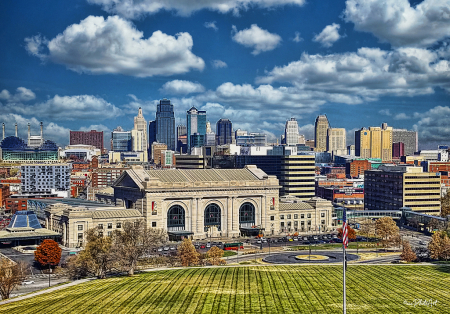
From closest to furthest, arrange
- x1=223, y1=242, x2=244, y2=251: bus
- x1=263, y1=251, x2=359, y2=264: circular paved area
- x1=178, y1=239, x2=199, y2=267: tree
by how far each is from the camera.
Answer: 1. x1=178, y1=239, x2=199, y2=267: tree
2. x1=263, y1=251, x2=359, y2=264: circular paved area
3. x1=223, y1=242, x2=244, y2=251: bus

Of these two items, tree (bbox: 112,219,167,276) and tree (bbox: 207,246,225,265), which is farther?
tree (bbox: 207,246,225,265)

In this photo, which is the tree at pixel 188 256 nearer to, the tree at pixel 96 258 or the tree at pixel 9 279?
the tree at pixel 96 258

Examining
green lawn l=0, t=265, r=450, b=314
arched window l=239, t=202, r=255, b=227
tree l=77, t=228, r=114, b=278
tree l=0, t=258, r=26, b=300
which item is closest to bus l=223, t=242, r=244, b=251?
arched window l=239, t=202, r=255, b=227

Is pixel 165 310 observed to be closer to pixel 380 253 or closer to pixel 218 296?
pixel 218 296

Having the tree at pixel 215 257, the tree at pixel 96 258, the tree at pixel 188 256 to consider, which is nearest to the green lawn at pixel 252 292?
the tree at pixel 96 258

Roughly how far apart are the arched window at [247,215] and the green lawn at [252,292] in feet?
214

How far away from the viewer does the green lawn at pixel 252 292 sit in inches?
3177

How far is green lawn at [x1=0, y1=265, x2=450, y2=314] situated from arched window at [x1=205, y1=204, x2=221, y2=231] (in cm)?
5990

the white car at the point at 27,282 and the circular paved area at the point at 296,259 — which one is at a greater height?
the circular paved area at the point at 296,259

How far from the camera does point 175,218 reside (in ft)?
536

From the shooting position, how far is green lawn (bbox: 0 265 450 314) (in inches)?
3177

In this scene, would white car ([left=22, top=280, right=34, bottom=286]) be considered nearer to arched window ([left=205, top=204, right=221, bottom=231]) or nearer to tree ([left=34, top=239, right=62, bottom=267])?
tree ([left=34, top=239, right=62, bottom=267])

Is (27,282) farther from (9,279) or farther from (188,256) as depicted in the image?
(188,256)

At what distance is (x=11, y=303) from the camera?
87875 millimetres
